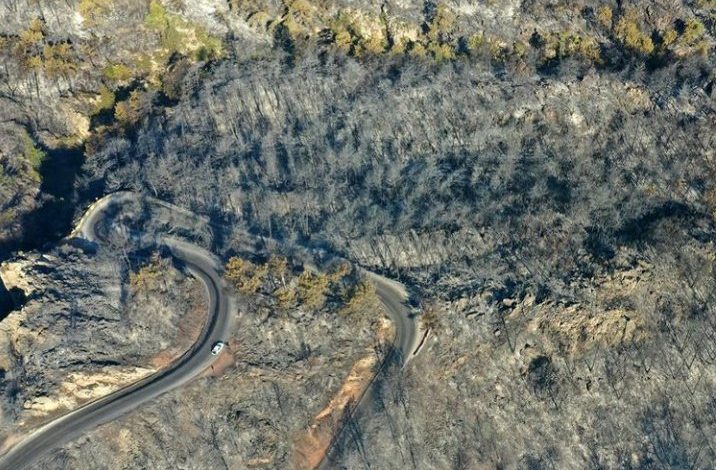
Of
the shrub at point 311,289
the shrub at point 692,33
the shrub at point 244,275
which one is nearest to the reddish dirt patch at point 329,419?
the shrub at point 311,289

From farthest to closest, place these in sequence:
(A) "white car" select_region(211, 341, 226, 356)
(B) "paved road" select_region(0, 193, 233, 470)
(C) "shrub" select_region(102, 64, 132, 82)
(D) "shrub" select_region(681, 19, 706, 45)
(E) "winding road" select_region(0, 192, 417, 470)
Result: (D) "shrub" select_region(681, 19, 706, 45) < (C) "shrub" select_region(102, 64, 132, 82) < (A) "white car" select_region(211, 341, 226, 356) < (E) "winding road" select_region(0, 192, 417, 470) < (B) "paved road" select_region(0, 193, 233, 470)

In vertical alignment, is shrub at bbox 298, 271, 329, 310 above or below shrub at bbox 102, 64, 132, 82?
below

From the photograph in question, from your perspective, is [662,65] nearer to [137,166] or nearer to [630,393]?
[630,393]

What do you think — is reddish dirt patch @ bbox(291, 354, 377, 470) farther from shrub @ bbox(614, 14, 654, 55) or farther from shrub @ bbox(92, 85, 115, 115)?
shrub @ bbox(614, 14, 654, 55)

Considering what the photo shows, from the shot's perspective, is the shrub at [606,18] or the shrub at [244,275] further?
the shrub at [606,18]

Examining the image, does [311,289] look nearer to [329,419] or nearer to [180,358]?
[329,419]

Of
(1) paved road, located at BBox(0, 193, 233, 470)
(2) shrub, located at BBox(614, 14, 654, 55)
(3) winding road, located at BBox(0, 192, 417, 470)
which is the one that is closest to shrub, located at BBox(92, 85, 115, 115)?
(3) winding road, located at BBox(0, 192, 417, 470)

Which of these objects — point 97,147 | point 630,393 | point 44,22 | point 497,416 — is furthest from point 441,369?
point 44,22

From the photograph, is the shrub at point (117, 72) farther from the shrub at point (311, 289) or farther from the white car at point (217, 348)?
the white car at point (217, 348)
